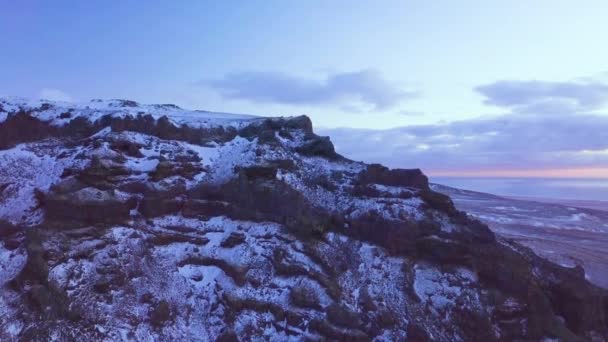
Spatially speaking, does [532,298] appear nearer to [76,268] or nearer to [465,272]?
[465,272]

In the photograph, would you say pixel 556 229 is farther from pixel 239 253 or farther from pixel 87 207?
pixel 87 207

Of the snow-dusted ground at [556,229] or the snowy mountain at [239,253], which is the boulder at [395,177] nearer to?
the snowy mountain at [239,253]

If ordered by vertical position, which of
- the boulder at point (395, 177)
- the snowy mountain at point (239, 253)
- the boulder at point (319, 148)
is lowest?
the snowy mountain at point (239, 253)

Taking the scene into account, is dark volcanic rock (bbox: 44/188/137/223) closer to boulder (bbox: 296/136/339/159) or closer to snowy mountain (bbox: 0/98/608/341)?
snowy mountain (bbox: 0/98/608/341)

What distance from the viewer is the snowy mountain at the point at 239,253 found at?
17938mm

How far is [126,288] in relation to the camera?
1858 centimetres

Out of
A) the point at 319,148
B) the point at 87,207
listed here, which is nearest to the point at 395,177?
the point at 319,148

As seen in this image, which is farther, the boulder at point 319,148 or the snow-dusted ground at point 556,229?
the snow-dusted ground at point 556,229

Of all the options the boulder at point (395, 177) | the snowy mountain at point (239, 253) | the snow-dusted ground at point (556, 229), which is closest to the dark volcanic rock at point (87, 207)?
the snowy mountain at point (239, 253)

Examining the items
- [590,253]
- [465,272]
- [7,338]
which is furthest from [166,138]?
[590,253]

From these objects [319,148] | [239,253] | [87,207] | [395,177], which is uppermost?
[319,148]

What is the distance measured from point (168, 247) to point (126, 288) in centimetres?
285

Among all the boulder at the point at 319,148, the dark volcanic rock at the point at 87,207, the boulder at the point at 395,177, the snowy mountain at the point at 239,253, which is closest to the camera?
the snowy mountain at the point at 239,253

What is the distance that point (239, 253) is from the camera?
2089 cm
